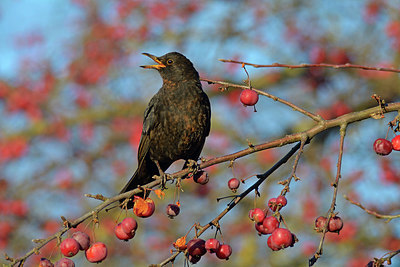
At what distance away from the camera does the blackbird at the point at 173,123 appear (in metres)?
3.62

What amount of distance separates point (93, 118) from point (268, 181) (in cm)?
316

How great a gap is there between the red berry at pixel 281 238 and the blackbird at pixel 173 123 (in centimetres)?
154

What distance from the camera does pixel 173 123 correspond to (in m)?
3.62

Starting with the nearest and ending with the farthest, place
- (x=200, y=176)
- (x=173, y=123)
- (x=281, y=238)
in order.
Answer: (x=281, y=238) → (x=200, y=176) → (x=173, y=123)

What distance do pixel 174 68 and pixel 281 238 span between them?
223 cm

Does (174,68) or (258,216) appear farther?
(174,68)

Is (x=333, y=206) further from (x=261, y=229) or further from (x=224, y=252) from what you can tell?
(x=224, y=252)

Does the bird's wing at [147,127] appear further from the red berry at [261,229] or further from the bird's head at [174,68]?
the red berry at [261,229]

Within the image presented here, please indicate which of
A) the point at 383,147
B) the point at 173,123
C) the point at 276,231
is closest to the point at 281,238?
the point at 276,231

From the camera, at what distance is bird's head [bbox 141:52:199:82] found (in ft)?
12.8

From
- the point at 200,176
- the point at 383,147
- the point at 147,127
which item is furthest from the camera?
the point at 147,127

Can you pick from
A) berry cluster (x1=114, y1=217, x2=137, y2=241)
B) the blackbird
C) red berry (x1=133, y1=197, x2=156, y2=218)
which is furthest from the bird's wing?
berry cluster (x1=114, y1=217, x2=137, y2=241)

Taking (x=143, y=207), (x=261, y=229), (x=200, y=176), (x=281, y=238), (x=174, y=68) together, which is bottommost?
(x=281, y=238)

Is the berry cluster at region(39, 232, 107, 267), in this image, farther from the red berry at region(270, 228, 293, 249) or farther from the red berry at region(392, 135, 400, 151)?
the red berry at region(392, 135, 400, 151)
